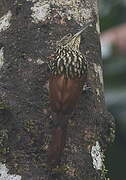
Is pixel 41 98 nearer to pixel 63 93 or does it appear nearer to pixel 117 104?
pixel 63 93

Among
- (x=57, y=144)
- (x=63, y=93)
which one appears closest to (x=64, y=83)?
(x=63, y=93)

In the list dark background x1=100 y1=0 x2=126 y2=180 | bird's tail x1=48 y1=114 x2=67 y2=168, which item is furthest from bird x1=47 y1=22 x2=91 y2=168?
dark background x1=100 y1=0 x2=126 y2=180

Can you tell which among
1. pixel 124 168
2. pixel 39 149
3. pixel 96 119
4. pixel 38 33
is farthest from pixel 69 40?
pixel 124 168

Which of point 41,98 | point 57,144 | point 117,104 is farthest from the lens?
point 117,104

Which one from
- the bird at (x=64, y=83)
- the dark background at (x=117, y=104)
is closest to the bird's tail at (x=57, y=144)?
the bird at (x=64, y=83)

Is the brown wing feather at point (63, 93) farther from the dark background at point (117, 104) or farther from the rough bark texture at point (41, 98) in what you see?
the dark background at point (117, 104)

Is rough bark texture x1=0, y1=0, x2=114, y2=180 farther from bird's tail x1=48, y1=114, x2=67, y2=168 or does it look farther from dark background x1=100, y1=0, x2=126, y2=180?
dark background x1=100, y1=0, x2=126, y2=180

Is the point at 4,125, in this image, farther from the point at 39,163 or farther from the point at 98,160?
the point at 98,160
